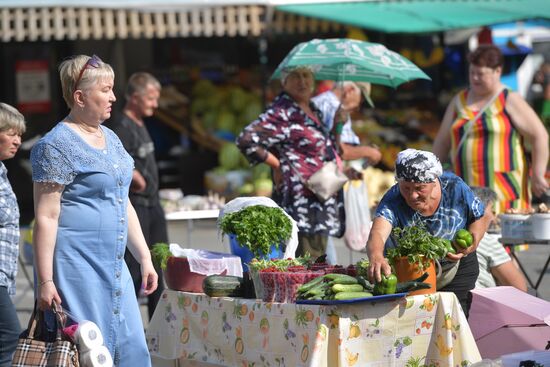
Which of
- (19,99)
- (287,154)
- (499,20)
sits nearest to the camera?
(287,154)

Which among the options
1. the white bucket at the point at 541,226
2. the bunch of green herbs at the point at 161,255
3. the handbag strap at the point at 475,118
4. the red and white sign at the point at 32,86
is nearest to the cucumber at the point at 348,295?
the bunch of green herbs at the point at 161,255

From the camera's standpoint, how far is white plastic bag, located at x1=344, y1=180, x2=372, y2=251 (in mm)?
9203

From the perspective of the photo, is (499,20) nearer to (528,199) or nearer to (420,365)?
(528,199)

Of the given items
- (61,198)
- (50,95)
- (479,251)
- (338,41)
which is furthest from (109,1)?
(61,198)

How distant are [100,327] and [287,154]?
3013mm

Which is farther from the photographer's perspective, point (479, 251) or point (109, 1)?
point (109, 1)

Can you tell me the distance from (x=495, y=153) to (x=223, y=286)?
293 centimetres

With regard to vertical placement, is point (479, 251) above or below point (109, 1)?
below

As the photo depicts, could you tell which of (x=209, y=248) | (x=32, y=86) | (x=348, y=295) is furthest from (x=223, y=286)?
(x=32, y=86)

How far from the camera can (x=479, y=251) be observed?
6.54 m

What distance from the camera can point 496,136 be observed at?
26.9ft

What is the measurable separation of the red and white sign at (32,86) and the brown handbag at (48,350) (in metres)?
11.2

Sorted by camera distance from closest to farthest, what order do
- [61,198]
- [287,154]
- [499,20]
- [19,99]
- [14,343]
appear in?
1. [61,198]
2. [14,343]
3. [287,154]
4. [499,20]
5. [19,99]

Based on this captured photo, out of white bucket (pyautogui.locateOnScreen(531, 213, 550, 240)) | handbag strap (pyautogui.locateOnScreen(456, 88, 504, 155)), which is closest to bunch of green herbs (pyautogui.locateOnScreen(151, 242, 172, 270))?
white bucket (pyautogui.locateOnScreen(531, 213, 550, 240))
